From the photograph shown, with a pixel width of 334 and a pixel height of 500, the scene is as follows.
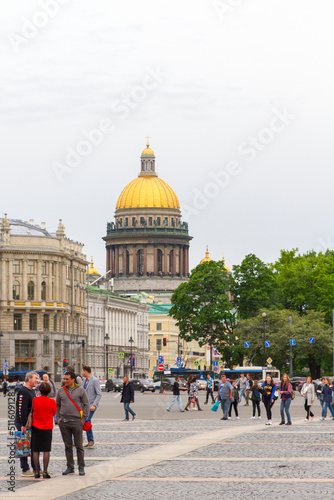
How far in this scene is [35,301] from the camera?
462 feet

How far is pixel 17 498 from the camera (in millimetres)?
16000

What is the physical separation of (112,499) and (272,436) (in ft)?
44.4

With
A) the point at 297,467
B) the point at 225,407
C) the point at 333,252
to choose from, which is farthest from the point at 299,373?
the point at 297,467

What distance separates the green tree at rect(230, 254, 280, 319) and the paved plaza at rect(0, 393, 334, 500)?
220 ft

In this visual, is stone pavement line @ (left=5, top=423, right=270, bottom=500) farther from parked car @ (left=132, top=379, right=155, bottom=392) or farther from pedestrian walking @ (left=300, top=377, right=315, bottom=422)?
parked car @ (left=132, top=379, right=155, bottom=392)

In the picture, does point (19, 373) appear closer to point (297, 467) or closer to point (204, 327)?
point (204, 327)

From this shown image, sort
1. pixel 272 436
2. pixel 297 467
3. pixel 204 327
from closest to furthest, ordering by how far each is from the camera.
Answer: pixel 297 467 → pixel 272 436 → pixel 204 327

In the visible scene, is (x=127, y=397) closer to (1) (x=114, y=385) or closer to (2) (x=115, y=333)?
(1) (x=114, y=385)

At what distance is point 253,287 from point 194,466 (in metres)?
79.9

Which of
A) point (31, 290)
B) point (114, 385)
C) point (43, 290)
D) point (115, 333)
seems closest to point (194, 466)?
point (114, 385)

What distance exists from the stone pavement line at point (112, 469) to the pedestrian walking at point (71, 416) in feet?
1.08

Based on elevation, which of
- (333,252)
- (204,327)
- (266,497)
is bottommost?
(266,497)

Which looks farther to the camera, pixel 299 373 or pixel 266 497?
pixel 299 373

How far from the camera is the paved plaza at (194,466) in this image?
16.7 m
